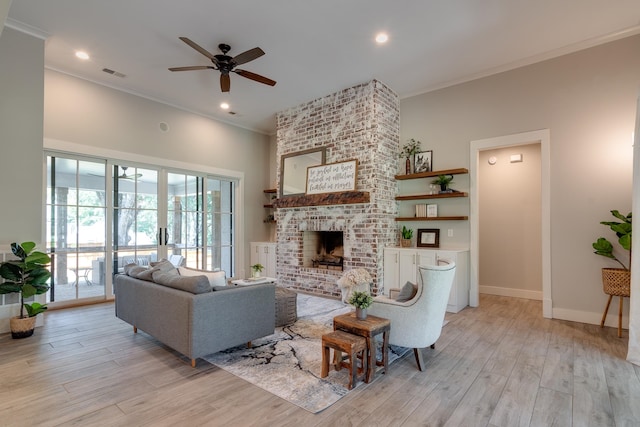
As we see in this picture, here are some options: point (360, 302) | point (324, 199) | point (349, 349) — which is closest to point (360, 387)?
point (349, 349)

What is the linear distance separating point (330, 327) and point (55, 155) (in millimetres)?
4729

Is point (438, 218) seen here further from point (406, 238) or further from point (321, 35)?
point (321, 35)

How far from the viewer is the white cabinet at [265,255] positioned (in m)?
6.79

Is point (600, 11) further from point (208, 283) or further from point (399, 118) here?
point (208, 283)

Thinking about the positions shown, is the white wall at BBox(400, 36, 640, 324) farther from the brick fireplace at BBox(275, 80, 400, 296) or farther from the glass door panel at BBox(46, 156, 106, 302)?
the glass door panel at BBox(46, 156, 106, 302)

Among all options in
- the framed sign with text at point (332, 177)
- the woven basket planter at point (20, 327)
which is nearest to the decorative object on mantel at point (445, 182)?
the framed sign with text at point (332, 177)

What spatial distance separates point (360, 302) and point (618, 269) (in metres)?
3.25

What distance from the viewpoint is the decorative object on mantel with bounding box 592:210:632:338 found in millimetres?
3525

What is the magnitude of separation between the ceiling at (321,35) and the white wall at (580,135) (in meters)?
0.27

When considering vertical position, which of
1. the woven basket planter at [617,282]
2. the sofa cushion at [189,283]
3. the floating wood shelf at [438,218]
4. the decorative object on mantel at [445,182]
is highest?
the decorative object on mantel at [445,182]

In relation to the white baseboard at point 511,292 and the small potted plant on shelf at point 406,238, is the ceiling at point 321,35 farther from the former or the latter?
the white baseboard at point 511,292

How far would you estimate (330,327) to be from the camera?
389 centimetres

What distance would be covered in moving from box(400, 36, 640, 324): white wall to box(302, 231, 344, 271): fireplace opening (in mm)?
3249

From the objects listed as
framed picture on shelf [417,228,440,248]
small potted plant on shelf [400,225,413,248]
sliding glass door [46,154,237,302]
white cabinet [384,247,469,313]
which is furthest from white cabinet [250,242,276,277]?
framed picture on shelf [417,228,440,248]
